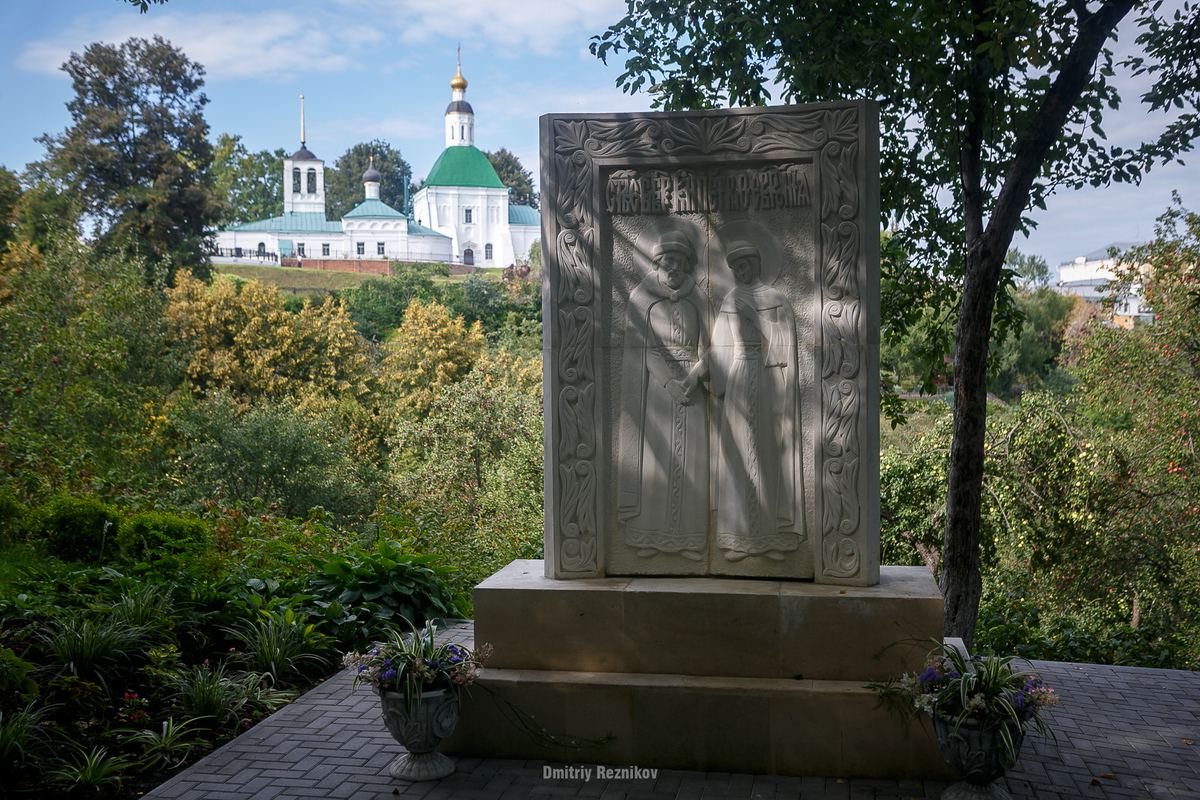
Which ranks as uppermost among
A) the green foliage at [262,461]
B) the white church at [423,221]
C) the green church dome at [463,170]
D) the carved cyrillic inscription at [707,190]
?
the green church dome at [463,170]

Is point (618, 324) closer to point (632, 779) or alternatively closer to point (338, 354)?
point (632, 779)

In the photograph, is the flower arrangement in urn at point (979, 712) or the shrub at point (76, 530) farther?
the shrub at point (76, 530)

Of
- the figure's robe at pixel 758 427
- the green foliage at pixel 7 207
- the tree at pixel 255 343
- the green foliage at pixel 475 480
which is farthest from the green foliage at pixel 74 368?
the figure's robe at pixel 758 427

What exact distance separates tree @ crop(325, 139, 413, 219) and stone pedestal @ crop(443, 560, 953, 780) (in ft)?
243

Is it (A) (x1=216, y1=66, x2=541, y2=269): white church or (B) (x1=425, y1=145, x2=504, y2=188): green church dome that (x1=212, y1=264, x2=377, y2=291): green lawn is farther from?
(B) (x1=425, y1=145, x2=504, y2=188): green church dome

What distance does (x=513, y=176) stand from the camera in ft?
265

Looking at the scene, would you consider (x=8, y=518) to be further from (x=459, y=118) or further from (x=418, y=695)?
(x=459, y=118)

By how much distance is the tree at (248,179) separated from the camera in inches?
2208

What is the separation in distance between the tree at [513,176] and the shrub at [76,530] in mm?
74138

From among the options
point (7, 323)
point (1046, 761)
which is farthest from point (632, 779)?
point (7, 323)

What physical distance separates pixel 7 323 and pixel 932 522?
14.2 m


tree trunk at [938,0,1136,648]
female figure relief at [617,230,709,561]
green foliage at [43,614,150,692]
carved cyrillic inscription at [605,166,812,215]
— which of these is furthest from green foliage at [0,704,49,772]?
tree trunk at [938,0,1136,648]

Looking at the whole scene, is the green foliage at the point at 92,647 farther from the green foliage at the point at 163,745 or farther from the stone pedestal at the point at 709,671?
the stone pedestal at the point at 709,671

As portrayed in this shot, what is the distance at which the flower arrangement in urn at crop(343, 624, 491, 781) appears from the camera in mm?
4391
